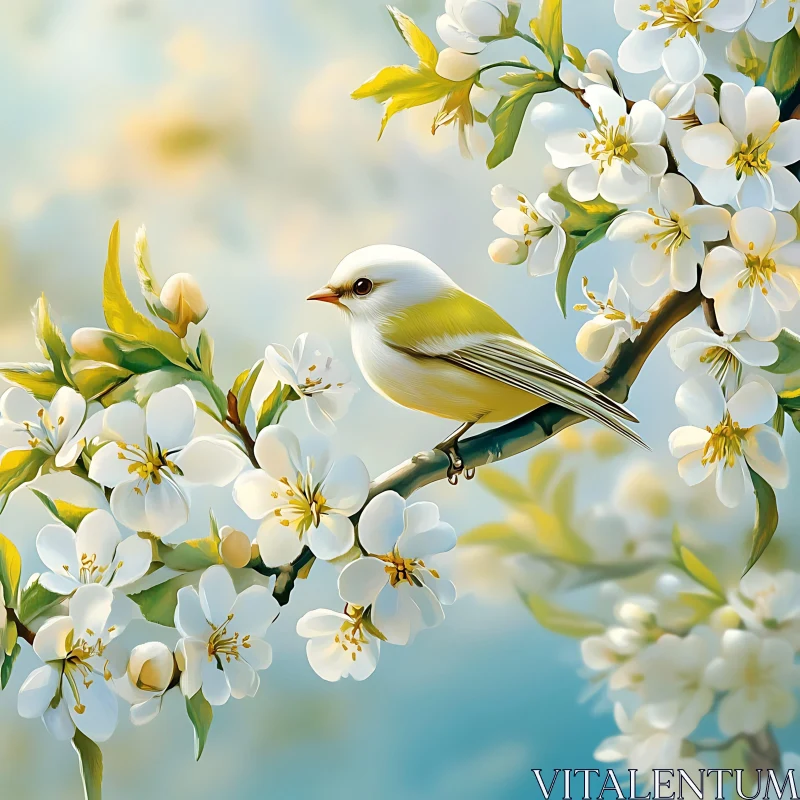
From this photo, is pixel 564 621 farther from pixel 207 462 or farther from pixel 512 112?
pixel 512 112

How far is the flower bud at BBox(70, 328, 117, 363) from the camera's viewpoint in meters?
0.63

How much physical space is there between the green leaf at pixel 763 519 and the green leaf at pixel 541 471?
17cm

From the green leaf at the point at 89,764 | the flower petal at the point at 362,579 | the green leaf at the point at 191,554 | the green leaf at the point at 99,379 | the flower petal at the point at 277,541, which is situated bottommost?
the green leaf at the point at 89,764

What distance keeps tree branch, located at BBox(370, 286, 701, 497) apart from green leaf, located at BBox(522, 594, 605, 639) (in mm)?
138

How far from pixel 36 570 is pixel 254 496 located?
0.74ft

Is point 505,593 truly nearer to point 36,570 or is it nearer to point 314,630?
point 314,630

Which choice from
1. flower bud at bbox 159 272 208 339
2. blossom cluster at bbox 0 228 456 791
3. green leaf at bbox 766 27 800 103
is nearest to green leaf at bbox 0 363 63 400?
blossom cluster at bbox 0 228 456 791

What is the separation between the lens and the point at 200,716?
2.07 ft

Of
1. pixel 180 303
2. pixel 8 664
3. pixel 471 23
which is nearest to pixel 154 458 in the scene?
pixel 180 303

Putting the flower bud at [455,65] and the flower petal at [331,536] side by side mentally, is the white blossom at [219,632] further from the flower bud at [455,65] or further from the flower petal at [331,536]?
the flower bud at [455,65]

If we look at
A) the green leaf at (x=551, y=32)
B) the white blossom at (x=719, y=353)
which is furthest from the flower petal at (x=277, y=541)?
the green leaf at (x=551, y=32)

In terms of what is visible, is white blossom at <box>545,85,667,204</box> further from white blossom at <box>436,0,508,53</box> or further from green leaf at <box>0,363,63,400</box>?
green leaf at <box>0,363,63,400</box>

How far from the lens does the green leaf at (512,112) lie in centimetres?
65

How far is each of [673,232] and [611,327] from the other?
0.09 meters
